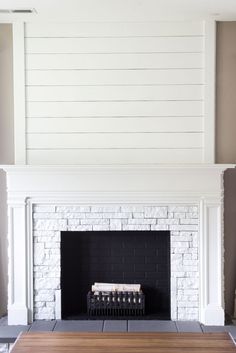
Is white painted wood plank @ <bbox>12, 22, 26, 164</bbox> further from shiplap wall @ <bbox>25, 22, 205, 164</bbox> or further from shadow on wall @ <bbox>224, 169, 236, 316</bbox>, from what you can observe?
shadow on wall @ <bbox>224, 169, 236, 316</bbox>

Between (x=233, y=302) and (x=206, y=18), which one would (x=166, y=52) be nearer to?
(x=206, y=18)

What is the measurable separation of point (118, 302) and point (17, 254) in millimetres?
910

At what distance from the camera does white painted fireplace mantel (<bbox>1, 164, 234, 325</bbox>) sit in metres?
3.89

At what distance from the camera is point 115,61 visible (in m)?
3.94

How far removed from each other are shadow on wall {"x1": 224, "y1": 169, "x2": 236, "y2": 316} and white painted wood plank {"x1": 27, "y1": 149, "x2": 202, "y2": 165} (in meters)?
0.33

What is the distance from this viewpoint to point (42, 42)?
3.93 metres

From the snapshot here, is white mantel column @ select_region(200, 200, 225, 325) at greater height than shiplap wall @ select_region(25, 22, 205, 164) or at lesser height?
lesser

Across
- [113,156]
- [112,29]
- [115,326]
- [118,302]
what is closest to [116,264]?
[118,302]

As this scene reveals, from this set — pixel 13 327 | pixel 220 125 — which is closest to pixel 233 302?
pixel 220 125

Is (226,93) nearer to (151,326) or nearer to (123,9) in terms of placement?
(123,9)

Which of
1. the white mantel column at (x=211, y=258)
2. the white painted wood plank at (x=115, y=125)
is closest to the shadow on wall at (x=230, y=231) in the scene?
the white mantel column at (x=211, y=258)

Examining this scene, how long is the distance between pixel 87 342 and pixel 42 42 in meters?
2.34

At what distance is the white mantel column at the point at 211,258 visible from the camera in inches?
154

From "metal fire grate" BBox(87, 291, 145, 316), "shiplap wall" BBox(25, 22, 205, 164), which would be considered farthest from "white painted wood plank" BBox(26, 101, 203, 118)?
"metal fire grate" BBox(87, 291, 145, 316)
